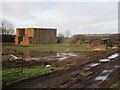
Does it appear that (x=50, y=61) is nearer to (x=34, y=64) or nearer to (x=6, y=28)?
(x=34, y=64)

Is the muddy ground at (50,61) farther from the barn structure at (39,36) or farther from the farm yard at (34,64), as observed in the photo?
the barn structure at (39,36)

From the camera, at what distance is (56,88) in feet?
18.1

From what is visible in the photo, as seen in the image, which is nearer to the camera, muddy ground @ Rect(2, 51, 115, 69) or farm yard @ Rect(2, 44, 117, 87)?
farm yard @ Rect(2, 44, 117, 87)

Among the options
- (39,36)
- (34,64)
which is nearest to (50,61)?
(34,64)

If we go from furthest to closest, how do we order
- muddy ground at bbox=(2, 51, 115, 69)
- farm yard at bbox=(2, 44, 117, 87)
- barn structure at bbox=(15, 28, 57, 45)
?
1. barn structure at bbox=(15, 28, 57, 45)
2. muddy ground at bbox=(2, 51, 115, 69)
3. farm yard at bbox=(2, 44, 117, 87)

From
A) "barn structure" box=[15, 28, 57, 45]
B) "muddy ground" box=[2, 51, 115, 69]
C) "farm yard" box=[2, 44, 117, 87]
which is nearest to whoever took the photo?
"farm yard" box=[2, 44, 117, 87]

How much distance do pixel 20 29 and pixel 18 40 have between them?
4.02m

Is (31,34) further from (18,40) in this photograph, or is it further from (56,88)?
(56,88)

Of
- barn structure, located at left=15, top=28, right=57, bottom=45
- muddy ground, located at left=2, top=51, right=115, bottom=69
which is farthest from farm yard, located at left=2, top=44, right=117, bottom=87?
barn structure, located at left=15, top=28, right=57, bottom=45

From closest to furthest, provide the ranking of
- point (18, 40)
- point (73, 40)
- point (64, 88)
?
1. point (64, 88)
2. point (18, 40)
3. point (73, 40)

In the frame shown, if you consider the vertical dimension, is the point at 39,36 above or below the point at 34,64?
above

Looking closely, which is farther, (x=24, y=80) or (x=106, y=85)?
(x=24, y=80)

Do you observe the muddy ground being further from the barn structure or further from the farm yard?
the barn structure

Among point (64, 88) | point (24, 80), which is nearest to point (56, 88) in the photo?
point (64, 88)
